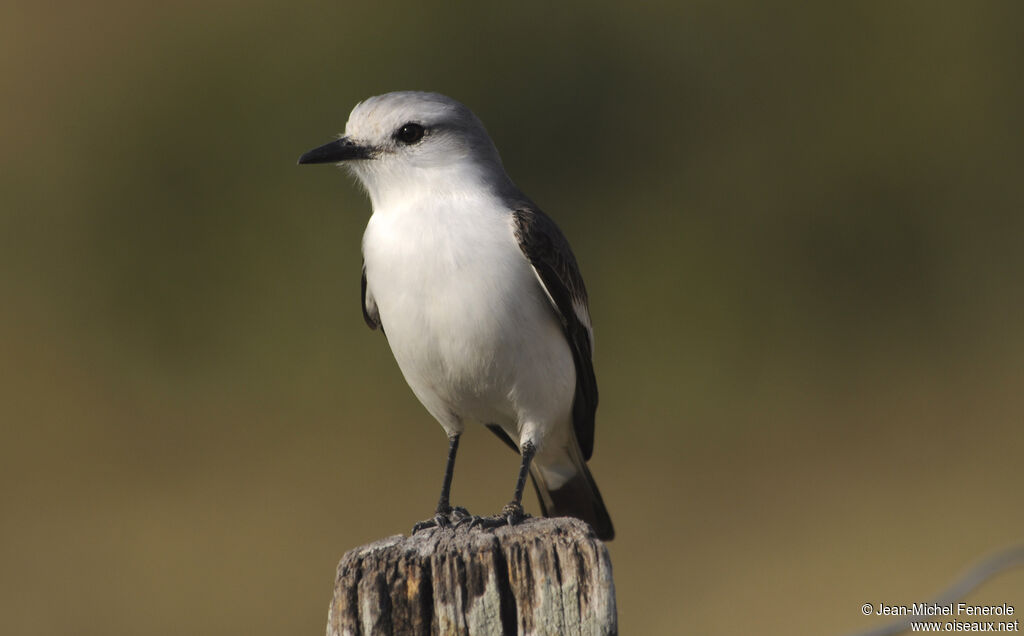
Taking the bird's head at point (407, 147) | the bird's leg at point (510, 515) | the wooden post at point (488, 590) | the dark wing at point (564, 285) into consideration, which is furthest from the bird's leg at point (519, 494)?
the bird's head at point (407, 147)

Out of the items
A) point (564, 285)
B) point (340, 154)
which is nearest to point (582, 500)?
point (564, 285)

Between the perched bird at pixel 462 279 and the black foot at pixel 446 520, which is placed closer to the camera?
the black foot at pixel 446 520

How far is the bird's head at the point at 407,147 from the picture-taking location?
434 centimetres

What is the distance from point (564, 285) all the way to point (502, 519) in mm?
1027

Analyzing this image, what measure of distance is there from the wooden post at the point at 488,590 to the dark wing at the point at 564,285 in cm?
154

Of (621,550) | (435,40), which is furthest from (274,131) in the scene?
(621,550)

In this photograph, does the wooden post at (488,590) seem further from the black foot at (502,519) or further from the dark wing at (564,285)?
the dark wing at (564,285)

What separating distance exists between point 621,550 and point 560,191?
11.7 feet

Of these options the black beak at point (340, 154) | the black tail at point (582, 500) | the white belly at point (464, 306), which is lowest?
the black tail at point (582, 500)

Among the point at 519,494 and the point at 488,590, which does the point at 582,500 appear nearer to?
the point at 519,494

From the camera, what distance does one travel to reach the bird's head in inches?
171

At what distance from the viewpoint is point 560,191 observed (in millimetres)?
10008

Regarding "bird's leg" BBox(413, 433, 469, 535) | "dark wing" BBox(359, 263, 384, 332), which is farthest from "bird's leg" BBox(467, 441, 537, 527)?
"dark wing" BBox(359, 263, 384, 332)

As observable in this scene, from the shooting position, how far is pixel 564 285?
424 cm
